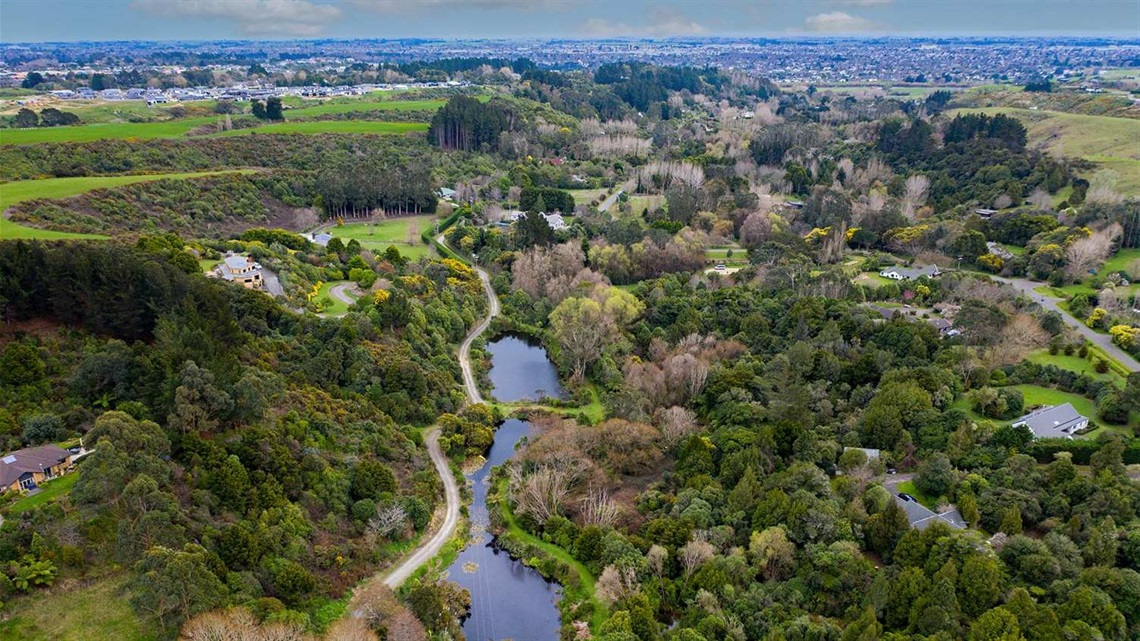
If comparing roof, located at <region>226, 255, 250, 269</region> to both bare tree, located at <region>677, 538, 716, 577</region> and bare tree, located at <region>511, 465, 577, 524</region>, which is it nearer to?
bare tree, located at <region>511, 465, 577, 524</region>

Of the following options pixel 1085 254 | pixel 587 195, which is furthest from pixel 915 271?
pixel 587 195

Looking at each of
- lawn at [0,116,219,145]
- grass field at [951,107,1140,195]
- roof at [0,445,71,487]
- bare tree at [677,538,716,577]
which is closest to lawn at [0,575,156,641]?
roof at [0,445,71,487]

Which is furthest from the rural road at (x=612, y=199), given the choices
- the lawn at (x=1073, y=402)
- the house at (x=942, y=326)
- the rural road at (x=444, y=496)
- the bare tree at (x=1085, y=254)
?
the lawn at (x=1073, y=402)

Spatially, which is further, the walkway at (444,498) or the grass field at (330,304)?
the grass field at (330,304)

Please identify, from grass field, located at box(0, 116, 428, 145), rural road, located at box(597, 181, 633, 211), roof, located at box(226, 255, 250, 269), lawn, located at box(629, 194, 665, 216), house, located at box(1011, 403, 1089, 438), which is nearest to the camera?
house, located at box(1011, 403, 1089, 438)

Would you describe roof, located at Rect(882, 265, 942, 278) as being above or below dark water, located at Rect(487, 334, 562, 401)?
above

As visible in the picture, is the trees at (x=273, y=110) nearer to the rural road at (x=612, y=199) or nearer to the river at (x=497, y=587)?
the rural road at (x=612, y=199)

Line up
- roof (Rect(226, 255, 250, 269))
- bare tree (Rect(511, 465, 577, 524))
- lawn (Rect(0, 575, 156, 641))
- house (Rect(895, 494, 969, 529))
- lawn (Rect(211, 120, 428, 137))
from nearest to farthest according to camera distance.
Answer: lawn (Rect(0, 575, 156, 641)), house (Rect(895, 494, 969, 529)), bare tree (Rect(511, 465, 577, 524)), roof (Rect(226, 255, 250, 269)), lawn (Rect(211, 120, 428, 137))
